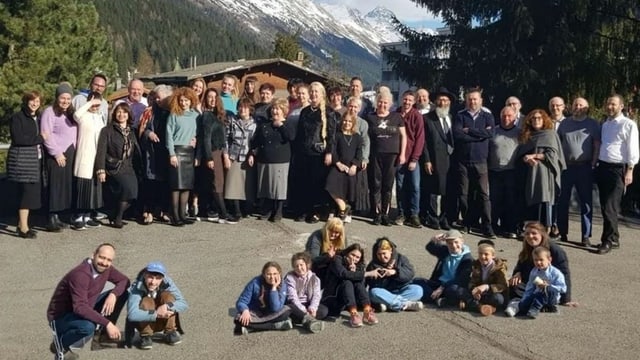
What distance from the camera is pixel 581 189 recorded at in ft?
33.8

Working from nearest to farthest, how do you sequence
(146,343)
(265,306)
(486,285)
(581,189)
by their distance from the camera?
(146,343) < (265,306) < (486,285) < (581,189)

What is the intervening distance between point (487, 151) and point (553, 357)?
4732 mm

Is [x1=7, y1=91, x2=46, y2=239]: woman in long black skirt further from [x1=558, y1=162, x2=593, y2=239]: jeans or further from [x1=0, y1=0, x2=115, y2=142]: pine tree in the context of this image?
[x1=0, y1=0, x2=115, y2=142]: pine tree

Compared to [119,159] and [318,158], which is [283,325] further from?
[119,159]

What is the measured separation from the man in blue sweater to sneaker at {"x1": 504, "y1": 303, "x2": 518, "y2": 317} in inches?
132

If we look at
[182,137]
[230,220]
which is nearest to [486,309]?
[230,220]

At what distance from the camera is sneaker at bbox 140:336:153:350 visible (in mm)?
6330

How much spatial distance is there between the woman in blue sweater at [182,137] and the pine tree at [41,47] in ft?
49.0

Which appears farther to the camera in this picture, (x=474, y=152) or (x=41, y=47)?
(x=41, y=47)

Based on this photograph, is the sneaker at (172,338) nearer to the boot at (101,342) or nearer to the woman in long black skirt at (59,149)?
the boot at (101,342)

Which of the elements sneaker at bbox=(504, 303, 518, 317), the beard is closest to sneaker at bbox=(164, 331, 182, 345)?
sneaker at bbox=(504, 303, 518, 317)

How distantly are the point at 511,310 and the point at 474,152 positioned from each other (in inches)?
142

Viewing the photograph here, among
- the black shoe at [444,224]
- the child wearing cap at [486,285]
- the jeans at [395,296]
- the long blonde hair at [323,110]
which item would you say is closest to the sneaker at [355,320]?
the jeans at [395,296]

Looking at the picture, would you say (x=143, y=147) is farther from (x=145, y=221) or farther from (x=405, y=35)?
(x=405, y=35)
